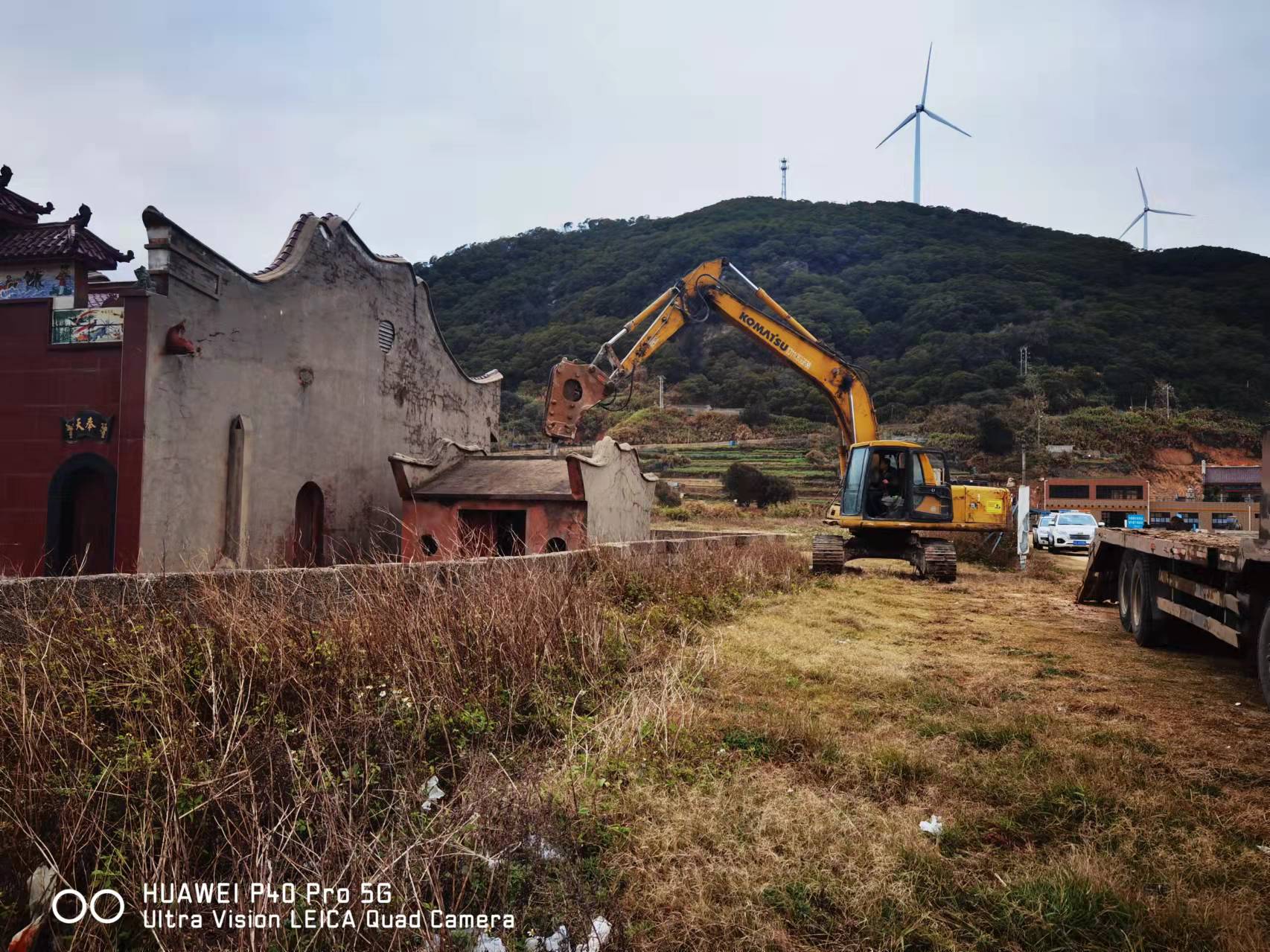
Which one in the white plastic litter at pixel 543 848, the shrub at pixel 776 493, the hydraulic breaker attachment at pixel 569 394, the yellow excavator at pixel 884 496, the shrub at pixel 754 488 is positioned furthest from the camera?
the shrub at pixel 776 493

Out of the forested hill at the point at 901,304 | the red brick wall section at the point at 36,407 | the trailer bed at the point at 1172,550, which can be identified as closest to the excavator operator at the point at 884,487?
the trailer bed at the point at 1172,550

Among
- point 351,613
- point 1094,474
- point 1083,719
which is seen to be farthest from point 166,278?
point 1094,474

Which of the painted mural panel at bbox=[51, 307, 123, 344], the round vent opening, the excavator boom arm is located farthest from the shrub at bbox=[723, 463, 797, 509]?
the painted mural panel at bbox=[51, 307, 123, 344]

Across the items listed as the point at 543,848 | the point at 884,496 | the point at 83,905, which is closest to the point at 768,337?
the point at 884,496

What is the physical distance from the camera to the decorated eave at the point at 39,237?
14.4m

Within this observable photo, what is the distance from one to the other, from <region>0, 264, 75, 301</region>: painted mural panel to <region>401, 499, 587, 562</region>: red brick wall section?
736cm

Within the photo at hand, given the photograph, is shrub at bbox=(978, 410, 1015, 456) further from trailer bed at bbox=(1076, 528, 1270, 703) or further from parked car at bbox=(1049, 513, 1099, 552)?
trailer bed at bbox=(1076, 528, 1270, 703)

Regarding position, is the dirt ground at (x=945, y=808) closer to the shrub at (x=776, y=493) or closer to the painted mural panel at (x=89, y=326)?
the painted mural panel at (x=89, y=326)

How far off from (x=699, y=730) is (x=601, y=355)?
592 inches

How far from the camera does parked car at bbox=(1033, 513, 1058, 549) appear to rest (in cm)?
2800

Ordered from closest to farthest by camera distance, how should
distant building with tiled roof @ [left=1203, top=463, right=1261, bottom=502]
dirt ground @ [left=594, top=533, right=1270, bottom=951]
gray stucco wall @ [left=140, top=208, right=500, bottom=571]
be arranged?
dirt ground @ [left=594, top=533, right=1270, bottom=951] < gray stucco wall @ [left=140, top=208, right=500, bottom=571] < distant building with tiled roof @ [left=1203, top=463, right=1261, bottom=502]

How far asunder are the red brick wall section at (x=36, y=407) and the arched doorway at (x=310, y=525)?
3.38m

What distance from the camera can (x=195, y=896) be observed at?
307 cm

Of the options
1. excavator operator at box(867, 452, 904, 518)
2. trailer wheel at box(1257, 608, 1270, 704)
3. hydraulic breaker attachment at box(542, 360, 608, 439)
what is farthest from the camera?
hydraulic breaker attachment at box(542, 360, 608, 439)
